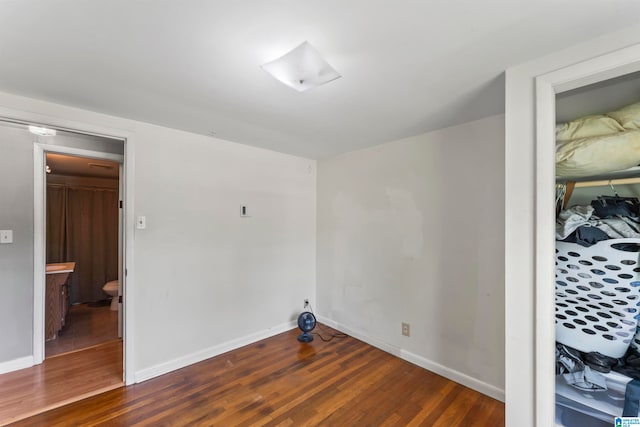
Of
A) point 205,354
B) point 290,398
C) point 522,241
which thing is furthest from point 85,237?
point 522,241

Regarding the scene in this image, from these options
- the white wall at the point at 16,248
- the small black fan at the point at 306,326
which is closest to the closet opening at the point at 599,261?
the small black fan at the point at 306,326

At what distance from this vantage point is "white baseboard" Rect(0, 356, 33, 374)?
2407mm

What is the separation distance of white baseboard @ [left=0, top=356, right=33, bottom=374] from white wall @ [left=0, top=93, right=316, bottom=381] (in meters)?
0.03

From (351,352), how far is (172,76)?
9.50 feet

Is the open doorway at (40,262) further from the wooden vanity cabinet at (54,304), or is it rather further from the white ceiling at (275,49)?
the white ceiling at (275,49)

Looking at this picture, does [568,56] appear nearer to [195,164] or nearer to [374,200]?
[374,200]

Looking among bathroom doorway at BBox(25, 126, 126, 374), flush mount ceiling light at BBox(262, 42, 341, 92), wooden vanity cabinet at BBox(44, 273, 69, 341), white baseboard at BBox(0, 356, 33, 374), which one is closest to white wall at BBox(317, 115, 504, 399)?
flush mount ceiling light at BBox(262, 42, 341, 92)

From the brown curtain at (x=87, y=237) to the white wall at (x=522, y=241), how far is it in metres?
5.85

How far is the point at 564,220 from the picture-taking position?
5.88ft

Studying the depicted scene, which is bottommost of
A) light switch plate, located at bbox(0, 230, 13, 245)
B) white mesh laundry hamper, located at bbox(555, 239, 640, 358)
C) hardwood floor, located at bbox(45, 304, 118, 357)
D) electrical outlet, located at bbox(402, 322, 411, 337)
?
hardwood floor, located at bbox(45, 304, 118, 357)

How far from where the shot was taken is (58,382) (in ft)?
7.45

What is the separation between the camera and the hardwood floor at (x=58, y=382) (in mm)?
1979

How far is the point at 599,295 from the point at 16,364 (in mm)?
4757

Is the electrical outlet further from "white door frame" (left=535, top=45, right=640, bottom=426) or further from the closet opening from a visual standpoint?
"white door frame" (left=535, top=45, right=640, bottom=426)
